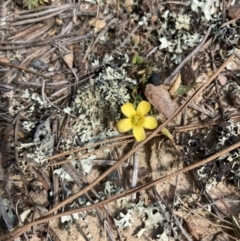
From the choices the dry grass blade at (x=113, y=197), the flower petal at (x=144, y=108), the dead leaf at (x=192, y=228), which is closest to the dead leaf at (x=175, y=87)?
the flower petal at (x=144, y=108)

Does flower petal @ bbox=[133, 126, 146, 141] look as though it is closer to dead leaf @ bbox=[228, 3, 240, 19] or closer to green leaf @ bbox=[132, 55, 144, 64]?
green leaf @ bbox=[132, 55, 144, 64]

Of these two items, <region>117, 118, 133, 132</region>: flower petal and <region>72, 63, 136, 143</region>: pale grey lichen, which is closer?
<region>117, 118, 133, 132</region>: flower petal

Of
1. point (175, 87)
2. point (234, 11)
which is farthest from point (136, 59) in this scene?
point (234, 11)

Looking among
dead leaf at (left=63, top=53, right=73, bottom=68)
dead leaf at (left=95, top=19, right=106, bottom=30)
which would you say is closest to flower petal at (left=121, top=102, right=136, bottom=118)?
dead leaf at (left=63, top=53, right=73, bottom=68)

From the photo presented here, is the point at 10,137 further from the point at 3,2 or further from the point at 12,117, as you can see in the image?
the point at 3,2

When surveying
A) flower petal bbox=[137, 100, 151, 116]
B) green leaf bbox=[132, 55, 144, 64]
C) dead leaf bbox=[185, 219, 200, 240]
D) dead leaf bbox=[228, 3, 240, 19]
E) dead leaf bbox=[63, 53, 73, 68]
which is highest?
dead leaf bbox=[228, 3, 240, 19]

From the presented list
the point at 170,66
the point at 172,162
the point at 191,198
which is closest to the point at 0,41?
the point at 170,66
